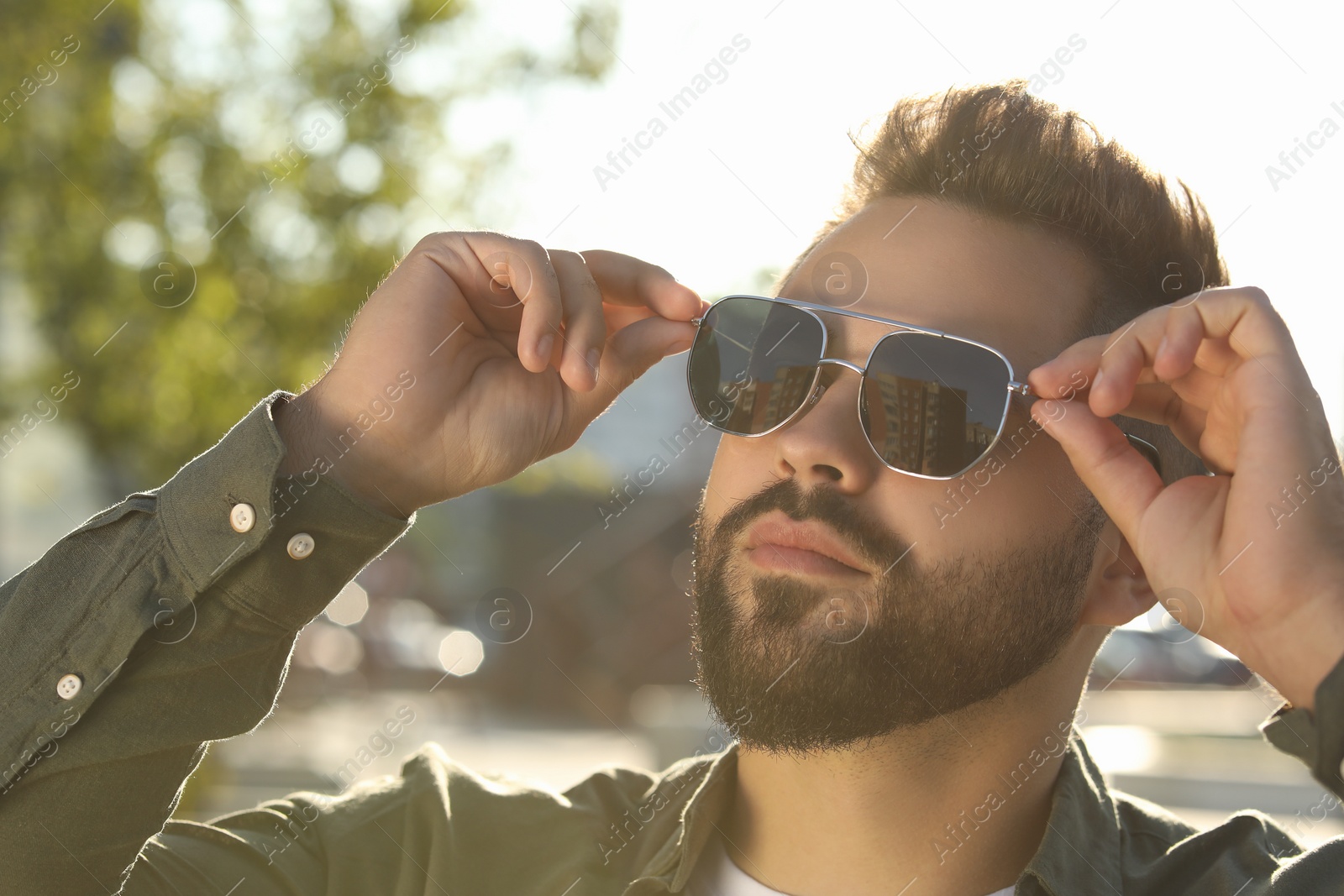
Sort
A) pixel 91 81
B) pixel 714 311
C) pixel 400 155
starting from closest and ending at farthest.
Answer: pixel 714 311 → pixel 91 81 → pixel 400 155

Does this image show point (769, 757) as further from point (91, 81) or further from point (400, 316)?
point (91, 81)

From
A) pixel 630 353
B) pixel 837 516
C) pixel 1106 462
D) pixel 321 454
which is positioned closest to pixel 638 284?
pixel 630 353

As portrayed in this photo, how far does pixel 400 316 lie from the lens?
8.25 feet

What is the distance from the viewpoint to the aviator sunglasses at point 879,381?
8.33ft

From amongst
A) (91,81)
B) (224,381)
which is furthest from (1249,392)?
A: (91,81)

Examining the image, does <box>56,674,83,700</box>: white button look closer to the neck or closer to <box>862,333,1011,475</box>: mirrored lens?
the neck

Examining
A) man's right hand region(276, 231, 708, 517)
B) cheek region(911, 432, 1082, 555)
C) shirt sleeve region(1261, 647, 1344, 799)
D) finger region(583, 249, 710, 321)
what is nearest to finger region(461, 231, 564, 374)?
man's right hand region(276, 231, 708, 517)

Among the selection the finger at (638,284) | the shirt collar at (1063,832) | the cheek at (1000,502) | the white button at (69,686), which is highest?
the finger at (638,284)

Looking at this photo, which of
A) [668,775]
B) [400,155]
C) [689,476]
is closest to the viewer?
[668,775]

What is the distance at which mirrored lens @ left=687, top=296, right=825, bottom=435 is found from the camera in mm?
2678

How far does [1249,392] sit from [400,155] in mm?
5594

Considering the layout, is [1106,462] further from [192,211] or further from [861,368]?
[192,211]
